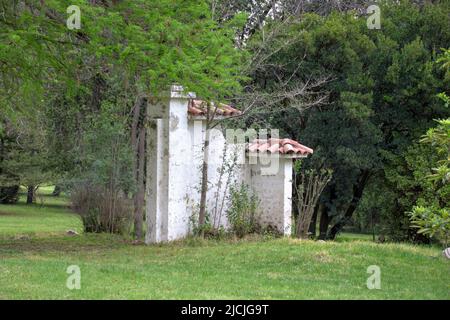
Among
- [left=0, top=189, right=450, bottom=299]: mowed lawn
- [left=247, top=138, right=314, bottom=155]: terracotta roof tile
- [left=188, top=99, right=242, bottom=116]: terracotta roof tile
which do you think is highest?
[left=188, top=99, right=242, bottom=116]: terracotta roof tile

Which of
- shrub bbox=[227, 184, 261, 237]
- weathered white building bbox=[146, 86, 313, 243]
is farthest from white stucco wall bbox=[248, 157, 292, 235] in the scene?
shrub bbox=[227, 184, 261, 237]

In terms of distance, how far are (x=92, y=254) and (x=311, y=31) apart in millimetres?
12560

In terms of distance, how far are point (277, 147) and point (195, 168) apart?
6.72ft

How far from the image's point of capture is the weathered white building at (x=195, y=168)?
16.2 meters

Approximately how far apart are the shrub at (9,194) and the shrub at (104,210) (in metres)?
19.5

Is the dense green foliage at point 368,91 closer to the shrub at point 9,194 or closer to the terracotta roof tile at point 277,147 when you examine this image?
the terracotta roof tile at point 277,147

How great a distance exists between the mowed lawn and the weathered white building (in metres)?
0.92

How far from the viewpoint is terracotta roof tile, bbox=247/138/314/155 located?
17006 millimetres

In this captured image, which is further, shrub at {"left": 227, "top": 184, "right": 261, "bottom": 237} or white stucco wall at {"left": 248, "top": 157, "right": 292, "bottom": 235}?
white stucco wall at {"left": 248, "top": 157, "right": 292, "bottom": 235}

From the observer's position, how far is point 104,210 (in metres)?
19.0

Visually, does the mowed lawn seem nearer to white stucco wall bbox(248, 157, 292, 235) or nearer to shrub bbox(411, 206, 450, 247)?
shrub bbox(411, 206, 450, 247)

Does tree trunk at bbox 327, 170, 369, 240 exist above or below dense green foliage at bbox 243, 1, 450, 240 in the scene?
below
